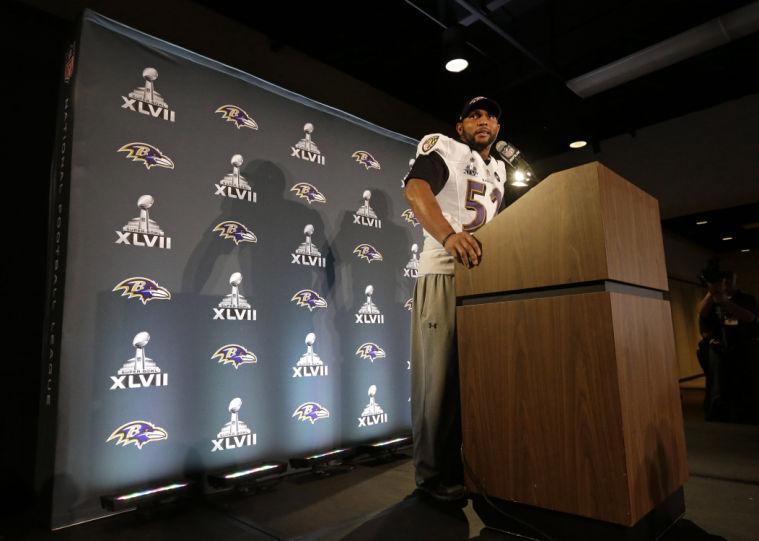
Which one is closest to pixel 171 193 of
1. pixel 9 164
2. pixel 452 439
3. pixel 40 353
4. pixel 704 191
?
pixel 9 164

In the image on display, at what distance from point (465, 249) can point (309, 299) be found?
4.91 ft

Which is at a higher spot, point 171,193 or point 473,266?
point 171,193

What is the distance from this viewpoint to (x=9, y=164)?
2.12 meters

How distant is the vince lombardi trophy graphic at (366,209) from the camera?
321 centimetres

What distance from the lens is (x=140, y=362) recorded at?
2047 mm

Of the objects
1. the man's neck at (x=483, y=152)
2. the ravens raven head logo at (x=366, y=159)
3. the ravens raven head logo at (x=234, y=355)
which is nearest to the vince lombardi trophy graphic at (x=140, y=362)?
the ravens raven head logo at (x=234, y=355)

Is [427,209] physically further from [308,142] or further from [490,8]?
[490,8]

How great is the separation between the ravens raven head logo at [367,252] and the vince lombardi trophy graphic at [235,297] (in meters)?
0.91

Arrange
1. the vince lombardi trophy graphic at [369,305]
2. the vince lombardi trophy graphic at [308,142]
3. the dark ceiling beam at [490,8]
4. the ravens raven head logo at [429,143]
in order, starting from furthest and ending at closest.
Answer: the dark ceiling beam at [490,8]
the vince lombardi trophy graphic at [369,305]
the vince lombardi trophy graphic at [308,142]
the ravens raven head logo at [429,143]

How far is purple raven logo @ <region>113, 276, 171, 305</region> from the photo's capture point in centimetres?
206

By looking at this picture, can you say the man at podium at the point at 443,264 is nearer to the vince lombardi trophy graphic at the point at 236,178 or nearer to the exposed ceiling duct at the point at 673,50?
the vince lombardi trophy graphic at the point at 236,178

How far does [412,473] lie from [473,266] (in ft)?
4.65

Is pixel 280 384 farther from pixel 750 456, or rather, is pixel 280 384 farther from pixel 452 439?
pixel 750 456

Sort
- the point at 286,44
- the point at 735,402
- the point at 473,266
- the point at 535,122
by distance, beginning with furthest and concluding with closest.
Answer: the point at 535,122, the point at 735,402, the point at 286,44, the point at 473,266
